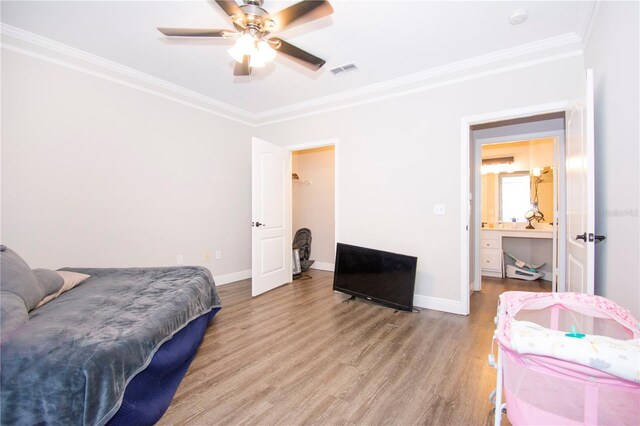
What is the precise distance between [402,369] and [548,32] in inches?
123

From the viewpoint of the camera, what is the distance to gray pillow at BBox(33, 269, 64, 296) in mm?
1847

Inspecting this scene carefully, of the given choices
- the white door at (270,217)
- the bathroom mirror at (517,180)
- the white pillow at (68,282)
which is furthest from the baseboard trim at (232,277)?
the bathroom mirror at (517,180)

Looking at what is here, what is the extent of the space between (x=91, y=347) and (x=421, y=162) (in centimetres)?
323

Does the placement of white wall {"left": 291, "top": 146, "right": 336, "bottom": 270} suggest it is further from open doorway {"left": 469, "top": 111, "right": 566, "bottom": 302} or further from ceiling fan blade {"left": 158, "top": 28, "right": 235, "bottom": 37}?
ceiling fan blade {"left": 158, "top": 28, "right": 235, "bottom": 37}

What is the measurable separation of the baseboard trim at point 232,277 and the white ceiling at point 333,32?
9.04 ft

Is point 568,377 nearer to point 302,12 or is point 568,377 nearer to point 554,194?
point 302,12

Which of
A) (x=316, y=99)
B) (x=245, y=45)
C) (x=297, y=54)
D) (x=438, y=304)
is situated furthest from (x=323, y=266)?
(x=245, y=45)

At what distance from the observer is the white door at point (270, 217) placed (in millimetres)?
3736

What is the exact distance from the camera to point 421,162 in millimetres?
3273

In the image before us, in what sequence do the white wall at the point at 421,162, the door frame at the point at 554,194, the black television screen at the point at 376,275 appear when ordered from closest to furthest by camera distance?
the white wall at the point at 421,162
the black television screen at the point at 376,275
the door frame at the point at 554,194

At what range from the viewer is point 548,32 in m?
2.48

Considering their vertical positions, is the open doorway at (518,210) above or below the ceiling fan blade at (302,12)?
below

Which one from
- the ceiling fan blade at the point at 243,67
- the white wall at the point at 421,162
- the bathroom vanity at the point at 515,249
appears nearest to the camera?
the ceiling fan blade at the point at 243,67

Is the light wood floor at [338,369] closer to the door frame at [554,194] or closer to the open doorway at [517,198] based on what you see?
the door frame at [554,194]
